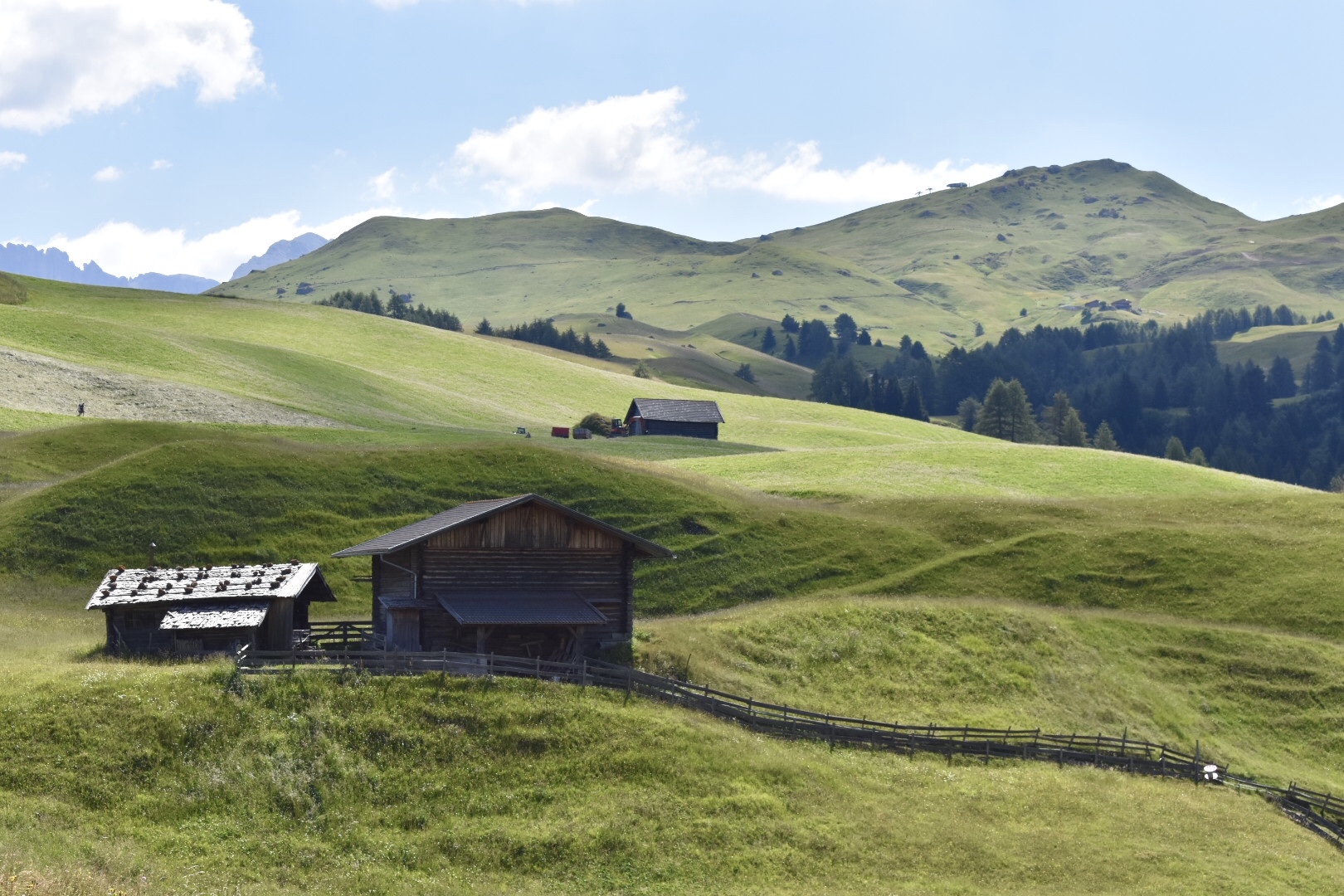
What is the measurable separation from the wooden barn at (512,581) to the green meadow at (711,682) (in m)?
3.40

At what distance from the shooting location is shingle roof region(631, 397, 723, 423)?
13138 centimetres

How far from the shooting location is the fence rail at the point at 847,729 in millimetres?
39094

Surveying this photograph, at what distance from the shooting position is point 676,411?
435 ft

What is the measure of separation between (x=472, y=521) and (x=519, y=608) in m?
3.65

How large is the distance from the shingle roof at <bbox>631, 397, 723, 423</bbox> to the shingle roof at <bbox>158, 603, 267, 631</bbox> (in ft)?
289

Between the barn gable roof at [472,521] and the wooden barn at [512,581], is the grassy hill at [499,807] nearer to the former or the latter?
the wooden barn at [512,581]

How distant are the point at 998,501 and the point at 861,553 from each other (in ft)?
44.7

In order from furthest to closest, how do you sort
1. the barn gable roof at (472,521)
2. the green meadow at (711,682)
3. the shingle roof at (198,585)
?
the barn gable roof at (472,521) → the shingle roof at (198,585) → the green meadow at (711,682)

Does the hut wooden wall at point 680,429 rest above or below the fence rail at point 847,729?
above

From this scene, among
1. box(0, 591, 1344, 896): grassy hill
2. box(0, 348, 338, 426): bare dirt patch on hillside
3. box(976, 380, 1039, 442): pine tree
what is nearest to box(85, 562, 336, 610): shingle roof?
box(0, 591, 1344, 896): grassy hill

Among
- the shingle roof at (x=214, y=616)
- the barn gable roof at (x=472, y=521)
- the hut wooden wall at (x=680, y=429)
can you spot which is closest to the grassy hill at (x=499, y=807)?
the shingle roof at (x=214, y=616)

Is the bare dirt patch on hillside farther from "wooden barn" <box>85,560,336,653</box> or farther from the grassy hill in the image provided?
the grassy hill

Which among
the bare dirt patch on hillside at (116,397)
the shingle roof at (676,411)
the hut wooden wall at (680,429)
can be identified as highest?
the bare dirt patch on hillside at (116,397)

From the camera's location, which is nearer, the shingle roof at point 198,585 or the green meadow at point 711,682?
the green meadow at point 711,682
